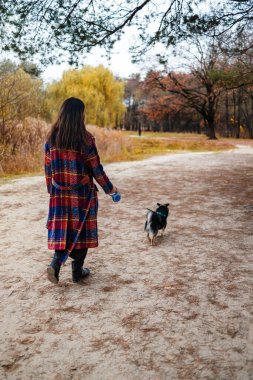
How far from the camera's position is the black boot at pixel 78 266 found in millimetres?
3479

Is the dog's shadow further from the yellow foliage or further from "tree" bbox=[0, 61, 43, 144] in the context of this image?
the yellow foliage

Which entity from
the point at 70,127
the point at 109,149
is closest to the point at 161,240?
the point at 70,127

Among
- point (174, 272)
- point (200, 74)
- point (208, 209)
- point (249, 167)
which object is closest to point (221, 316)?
point (174, 272)

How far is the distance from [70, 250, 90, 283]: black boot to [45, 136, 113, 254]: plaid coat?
0.14m

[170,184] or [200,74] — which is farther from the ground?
[200,74]

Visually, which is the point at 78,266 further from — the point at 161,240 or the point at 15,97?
the point at 15,97

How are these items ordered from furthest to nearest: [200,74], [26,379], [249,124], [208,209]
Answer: [249,124], [200,74], [208,209], [26,379]

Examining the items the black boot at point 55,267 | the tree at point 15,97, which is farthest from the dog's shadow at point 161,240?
the tree at point 15,97

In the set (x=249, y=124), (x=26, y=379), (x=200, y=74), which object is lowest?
(x=26, y=379)

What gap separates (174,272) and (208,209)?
3.23 metres

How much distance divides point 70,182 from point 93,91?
27.0 meters

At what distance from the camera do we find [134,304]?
10.3ft

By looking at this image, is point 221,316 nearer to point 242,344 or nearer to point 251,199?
point 242,344

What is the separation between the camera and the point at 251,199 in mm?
7746
